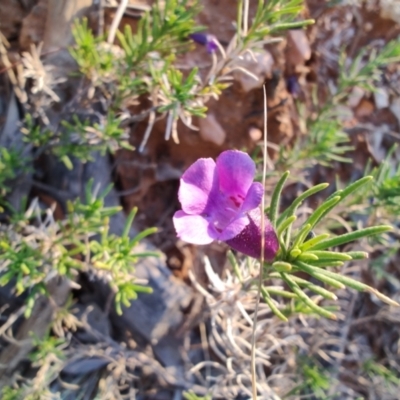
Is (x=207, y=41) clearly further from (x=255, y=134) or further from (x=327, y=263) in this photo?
(x=327, y=263)

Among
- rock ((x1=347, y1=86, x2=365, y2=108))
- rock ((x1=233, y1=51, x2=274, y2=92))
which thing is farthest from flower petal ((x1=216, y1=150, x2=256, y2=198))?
rock ((x1=347, y1=86, x2=365, y2=108))

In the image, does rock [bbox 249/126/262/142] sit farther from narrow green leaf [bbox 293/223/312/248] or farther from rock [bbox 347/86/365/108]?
narrow green leaf [bbox 293/223/312/248]

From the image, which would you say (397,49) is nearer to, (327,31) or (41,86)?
(327,31)

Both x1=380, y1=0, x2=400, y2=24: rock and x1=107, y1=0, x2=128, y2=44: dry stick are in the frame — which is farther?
x1=380, y1=0, x2=400, y2=24: rock

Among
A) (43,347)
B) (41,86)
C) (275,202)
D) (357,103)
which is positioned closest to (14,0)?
(41,86)

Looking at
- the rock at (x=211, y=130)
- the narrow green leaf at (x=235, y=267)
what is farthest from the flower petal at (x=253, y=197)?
the rock at (x=211, y=130)

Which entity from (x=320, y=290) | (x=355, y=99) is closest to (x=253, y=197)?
(x=320, y=290)
